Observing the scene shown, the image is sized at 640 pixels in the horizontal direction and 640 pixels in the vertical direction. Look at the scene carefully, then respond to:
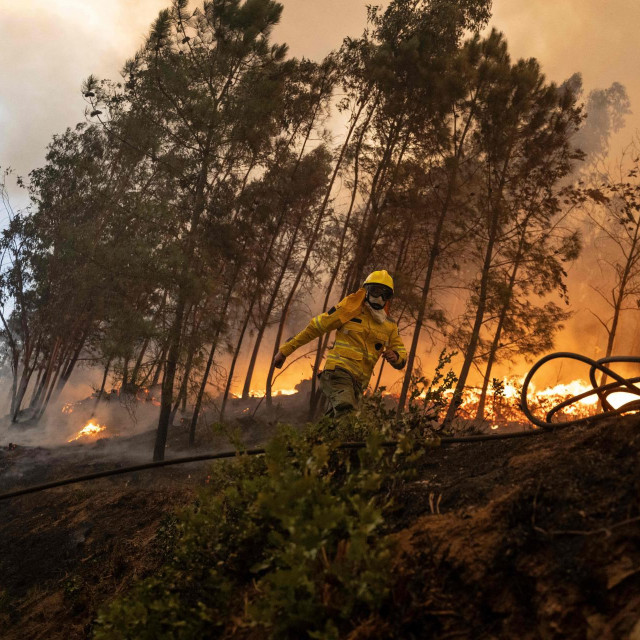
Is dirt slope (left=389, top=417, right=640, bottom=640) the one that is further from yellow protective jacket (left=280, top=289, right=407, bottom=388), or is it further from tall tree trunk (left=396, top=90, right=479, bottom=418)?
tall tree trunk (left=396, top=90, right=479, bottom=418)

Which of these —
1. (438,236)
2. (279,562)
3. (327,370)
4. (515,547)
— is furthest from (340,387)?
(438,236)

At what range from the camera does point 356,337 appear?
5.68m

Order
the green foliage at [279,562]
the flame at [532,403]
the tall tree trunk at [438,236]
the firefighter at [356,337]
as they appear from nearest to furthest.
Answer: the green foliage at [279,562] → the firefighter at [356,337] → the tall tree trunk at [438,236] → the flame at [532,403]

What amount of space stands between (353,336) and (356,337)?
30mm

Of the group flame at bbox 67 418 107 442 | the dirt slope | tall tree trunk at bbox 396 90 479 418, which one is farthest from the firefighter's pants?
flame at bbox 67 418 107 442

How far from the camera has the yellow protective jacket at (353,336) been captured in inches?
221

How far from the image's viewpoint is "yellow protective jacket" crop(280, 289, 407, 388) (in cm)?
561

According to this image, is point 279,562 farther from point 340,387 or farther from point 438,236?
point 438,236

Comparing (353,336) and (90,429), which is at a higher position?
(353,336)

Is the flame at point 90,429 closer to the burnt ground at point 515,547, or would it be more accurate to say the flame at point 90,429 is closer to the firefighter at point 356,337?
the firefighter at point 356,337

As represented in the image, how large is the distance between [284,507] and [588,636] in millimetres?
1126

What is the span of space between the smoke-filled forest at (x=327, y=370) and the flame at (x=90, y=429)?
168 mm

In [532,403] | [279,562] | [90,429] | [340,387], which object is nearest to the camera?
[279,562]

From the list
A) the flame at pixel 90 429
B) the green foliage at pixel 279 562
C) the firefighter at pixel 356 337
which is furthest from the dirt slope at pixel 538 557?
the flame at pixel 90 429
